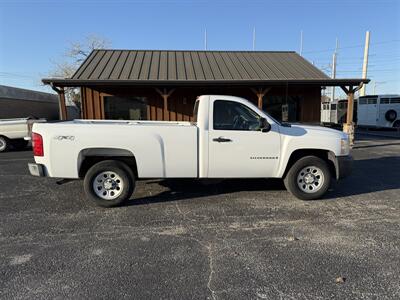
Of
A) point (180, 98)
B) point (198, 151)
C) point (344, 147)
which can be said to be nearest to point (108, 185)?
point (198, 151)

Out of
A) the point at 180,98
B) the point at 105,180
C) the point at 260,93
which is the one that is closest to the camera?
the point at 105,180

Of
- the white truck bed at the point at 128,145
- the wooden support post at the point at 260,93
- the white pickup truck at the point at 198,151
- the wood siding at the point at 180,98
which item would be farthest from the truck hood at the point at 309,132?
the wood siding at the point at 180,98

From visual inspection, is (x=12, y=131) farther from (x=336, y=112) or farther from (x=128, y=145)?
(x=336, y=112)

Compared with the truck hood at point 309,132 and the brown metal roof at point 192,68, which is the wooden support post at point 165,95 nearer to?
the brown metal roof at point 192,68

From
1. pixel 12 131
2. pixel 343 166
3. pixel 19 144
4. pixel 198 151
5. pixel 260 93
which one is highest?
pixel 260 93

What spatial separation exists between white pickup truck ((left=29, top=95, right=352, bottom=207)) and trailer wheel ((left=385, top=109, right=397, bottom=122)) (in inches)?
900

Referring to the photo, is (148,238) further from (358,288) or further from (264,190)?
(264,190)

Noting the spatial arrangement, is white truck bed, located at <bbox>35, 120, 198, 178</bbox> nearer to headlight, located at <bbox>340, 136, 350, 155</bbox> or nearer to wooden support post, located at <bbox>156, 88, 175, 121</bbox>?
headlight, located at <bbox>340, 136, 350, 155</bbox>

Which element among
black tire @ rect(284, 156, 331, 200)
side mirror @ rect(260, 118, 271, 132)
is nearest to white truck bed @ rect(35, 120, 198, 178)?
side mirror @ rect(260, 118, 271, 132)

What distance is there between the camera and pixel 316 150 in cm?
575

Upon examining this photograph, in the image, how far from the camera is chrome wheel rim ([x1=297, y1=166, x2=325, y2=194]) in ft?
18.5

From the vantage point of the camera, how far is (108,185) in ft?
17.4

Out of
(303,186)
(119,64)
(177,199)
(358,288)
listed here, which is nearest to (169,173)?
(177,199)

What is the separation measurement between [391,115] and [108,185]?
25993 mm
